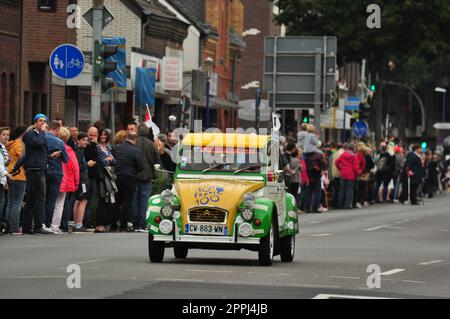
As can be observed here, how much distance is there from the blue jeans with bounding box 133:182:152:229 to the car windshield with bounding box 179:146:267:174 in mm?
8110

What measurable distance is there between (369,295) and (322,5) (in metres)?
49.4

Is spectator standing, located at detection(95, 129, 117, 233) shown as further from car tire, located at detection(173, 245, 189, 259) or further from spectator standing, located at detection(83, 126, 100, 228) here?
car tire, located at detection(173, 245, 189, 259)

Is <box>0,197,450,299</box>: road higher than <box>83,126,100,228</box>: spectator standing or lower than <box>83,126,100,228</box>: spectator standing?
lower

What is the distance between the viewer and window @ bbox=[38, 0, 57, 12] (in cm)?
4547

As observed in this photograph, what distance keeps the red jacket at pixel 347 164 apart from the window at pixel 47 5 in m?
8.99

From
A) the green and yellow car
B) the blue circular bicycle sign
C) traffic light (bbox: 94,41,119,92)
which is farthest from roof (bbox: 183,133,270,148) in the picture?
traffic light (bbox: 94,41,119,92)

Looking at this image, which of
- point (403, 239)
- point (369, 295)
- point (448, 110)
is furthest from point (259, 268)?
point (448, 110)

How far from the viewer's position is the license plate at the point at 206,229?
19.8m

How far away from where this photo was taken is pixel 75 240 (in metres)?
25.2

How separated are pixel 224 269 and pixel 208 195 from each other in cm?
129

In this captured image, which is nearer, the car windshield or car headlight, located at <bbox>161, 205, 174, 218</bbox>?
car headlight, located at <bbox>161, 205, 174, 218</bbox>

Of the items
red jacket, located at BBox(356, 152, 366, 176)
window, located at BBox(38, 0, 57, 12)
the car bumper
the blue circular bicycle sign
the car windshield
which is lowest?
the car bumper

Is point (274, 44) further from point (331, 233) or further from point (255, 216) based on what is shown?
point (255, 216)

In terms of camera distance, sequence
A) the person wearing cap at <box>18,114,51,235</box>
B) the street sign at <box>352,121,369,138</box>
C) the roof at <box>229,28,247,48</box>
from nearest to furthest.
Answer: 1. the person wearing cap at <box>18,114,51,235</box>
2. the street sign at <box>352,121,369,138</box>
3. the roof at <box>229,28,247,48</box>
